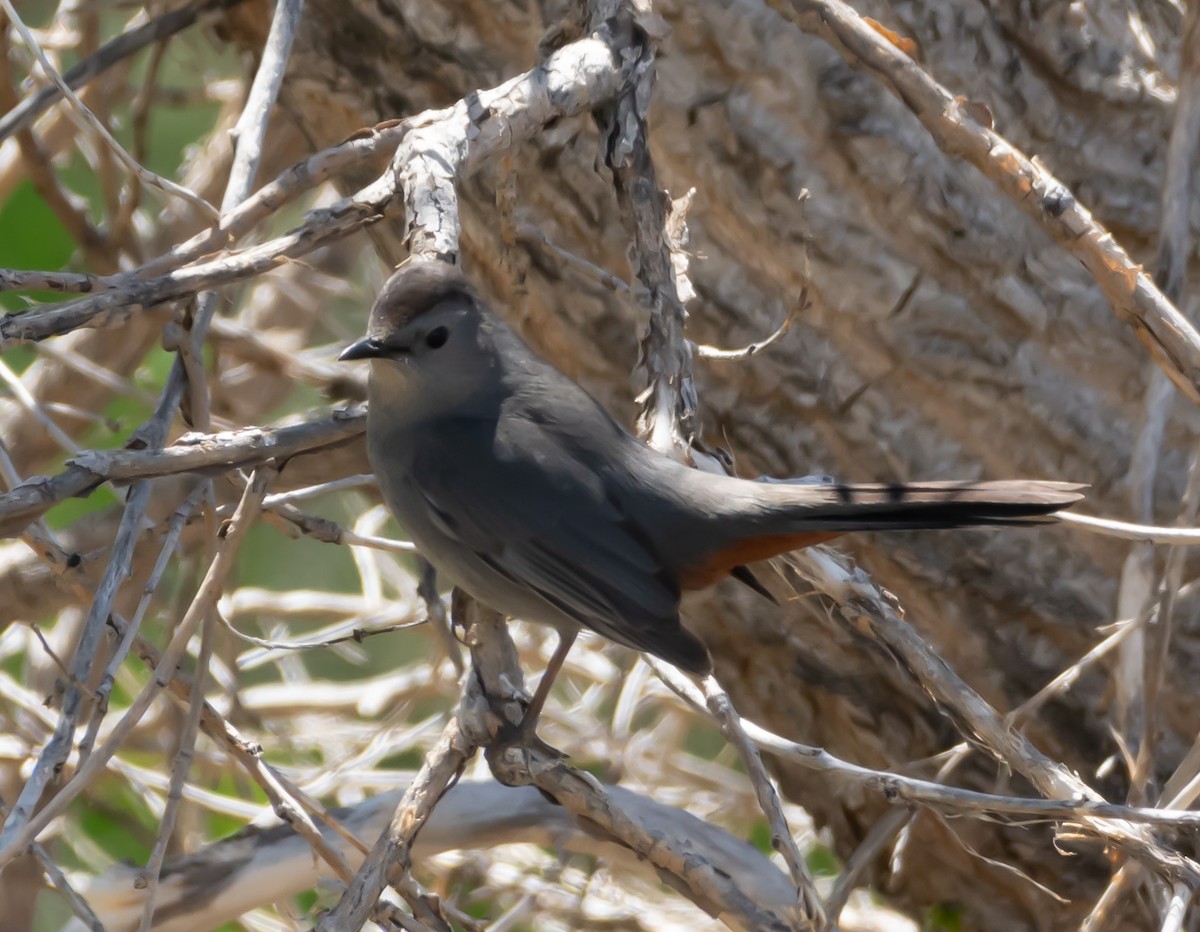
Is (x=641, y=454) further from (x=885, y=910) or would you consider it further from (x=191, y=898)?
(x=885, y=910)

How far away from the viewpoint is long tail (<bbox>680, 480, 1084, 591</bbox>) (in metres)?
2.30

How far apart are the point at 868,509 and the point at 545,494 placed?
61 centimetres

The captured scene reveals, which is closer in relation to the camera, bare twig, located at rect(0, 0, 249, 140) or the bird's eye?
the bird's eye

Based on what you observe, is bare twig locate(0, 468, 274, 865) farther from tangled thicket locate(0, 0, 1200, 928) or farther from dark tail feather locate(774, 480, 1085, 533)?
dark tail feather locate(774, 480, 1085, 533)

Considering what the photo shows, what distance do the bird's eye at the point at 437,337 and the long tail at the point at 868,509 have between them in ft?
2.11

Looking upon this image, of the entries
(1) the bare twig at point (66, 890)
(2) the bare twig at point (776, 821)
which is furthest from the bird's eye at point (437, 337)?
(1) the bare twig at point (66, 890)

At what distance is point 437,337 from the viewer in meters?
2.56

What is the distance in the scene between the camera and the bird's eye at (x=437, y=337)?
2.54 meters

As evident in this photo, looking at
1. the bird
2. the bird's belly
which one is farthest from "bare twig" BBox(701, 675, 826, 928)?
the bird's belly

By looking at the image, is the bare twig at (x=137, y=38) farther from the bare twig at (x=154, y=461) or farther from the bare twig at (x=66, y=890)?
the bare twig at (x=66, y=890)

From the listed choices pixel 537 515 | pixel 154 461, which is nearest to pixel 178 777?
pixel 154 461

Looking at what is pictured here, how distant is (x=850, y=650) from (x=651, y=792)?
4.42 feet

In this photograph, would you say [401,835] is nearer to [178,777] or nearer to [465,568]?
[178,777]

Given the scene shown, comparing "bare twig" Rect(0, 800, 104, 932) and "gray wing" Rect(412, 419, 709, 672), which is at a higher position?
"gray wing" Rect(412, 419, 709, 672)
